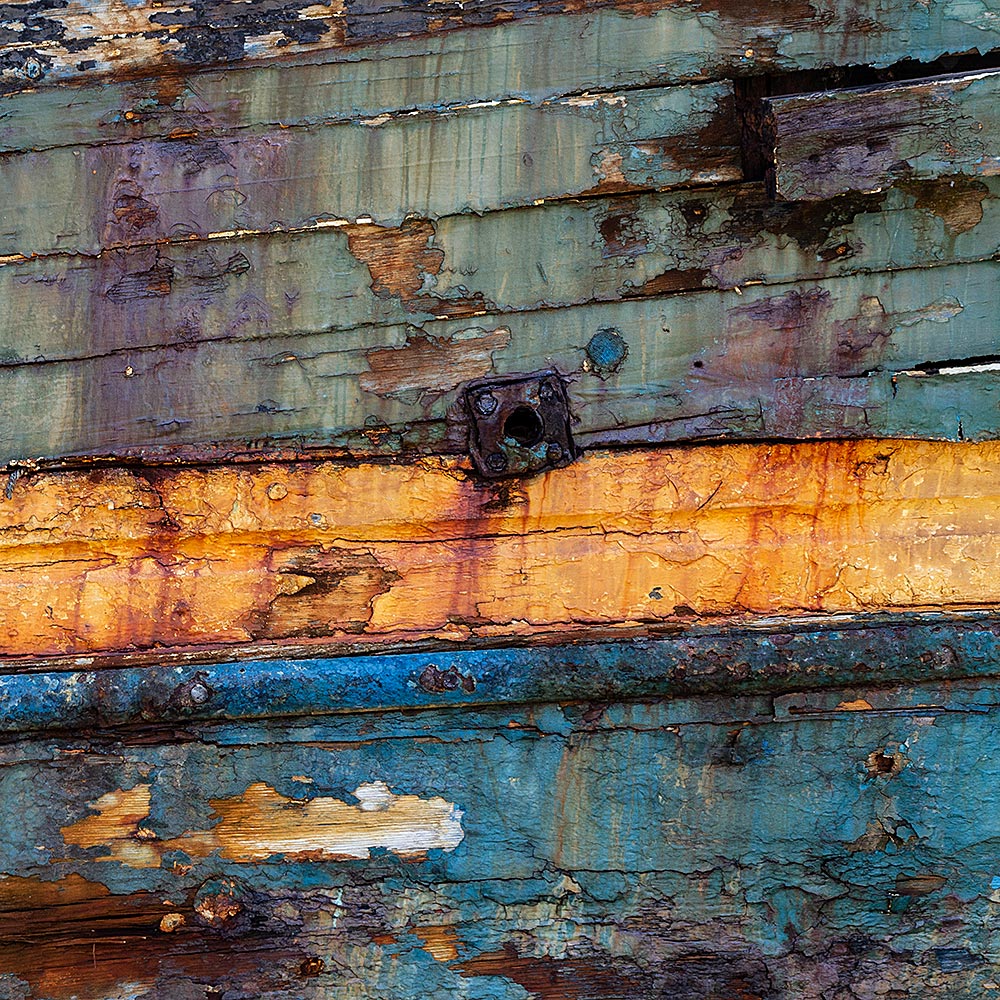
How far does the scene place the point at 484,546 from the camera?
172cm

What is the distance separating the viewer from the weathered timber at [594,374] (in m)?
1.65

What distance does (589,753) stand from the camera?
5.37 ft

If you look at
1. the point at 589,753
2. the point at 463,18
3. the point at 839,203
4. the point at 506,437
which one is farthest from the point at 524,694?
the point at 463,18

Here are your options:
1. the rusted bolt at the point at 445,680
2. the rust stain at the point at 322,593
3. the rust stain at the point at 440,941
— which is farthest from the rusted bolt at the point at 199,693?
the rust stain at the point at 440,941

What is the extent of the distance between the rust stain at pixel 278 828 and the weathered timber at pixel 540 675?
16 cm

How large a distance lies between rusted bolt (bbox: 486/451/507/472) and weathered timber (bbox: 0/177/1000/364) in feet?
0.93

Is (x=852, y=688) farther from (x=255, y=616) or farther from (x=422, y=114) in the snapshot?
(x=422, y=114)

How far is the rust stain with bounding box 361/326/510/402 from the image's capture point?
1.72 meters

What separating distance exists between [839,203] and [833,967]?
1.42 meters

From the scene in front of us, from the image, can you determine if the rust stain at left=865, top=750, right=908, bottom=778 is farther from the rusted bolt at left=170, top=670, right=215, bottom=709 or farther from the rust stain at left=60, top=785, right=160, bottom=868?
the rust stain at left=60, top=785, right=160, bottom=868

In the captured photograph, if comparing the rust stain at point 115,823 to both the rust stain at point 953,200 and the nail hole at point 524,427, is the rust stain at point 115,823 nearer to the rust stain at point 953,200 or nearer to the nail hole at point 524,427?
the nail hole at point 524,427

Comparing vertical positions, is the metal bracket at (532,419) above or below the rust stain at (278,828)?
above

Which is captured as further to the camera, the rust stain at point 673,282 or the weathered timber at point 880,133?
the rust stain at point 673,282

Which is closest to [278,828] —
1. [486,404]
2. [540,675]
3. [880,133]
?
[540,675]
